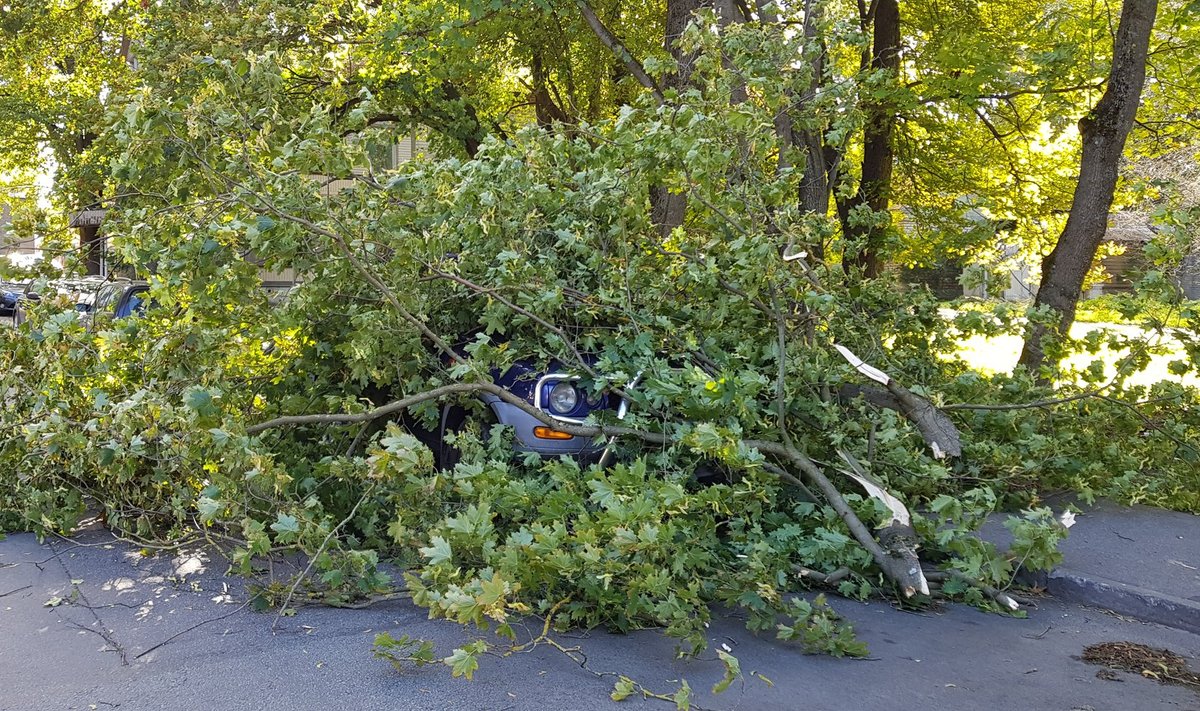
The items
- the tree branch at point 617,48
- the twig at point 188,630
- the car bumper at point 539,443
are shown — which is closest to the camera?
the twig at point 188,630

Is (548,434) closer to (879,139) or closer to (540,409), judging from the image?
(540,409)

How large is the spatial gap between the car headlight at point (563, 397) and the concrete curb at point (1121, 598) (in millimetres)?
2908

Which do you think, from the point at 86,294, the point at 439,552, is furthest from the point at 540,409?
the point at 86,294

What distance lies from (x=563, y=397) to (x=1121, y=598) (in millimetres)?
3360

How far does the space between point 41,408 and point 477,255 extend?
9.25 feet

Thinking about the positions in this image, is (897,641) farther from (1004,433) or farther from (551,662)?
(1004,433)

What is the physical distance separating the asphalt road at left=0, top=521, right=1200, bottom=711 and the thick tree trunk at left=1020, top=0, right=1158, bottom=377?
5108 mm

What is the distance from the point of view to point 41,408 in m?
6.11

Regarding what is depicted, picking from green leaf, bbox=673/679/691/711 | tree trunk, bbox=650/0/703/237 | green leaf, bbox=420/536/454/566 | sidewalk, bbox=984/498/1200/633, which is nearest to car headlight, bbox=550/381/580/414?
green leaf, bbox=420/536/454/566

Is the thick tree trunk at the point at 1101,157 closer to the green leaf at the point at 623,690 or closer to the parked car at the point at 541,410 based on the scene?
the parked car at the point at 541,410

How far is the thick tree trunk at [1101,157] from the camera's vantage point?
9.59 meters

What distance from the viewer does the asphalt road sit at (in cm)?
398

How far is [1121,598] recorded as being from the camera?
18.1ft

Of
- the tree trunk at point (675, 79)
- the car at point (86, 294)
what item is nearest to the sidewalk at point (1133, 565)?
the tree trunk at point (675, 79)
